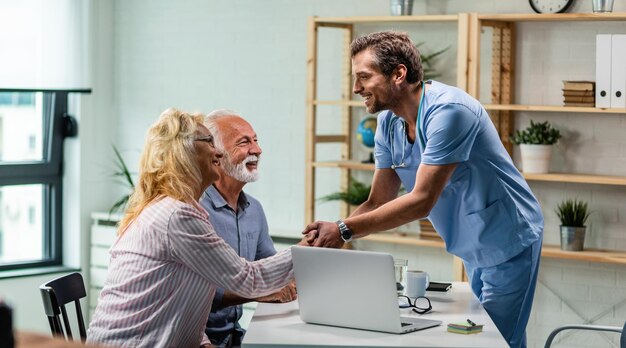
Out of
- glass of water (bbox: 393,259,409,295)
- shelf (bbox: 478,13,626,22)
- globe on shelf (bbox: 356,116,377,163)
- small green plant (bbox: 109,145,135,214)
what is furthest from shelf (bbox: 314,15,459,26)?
glass of water (bbox: 393,259,409,295)

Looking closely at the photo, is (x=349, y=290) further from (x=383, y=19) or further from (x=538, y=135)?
(x=383, y=19)

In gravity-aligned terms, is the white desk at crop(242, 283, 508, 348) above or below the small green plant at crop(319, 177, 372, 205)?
below

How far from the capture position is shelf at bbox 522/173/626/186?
458 centimetres

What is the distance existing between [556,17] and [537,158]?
2.21ft

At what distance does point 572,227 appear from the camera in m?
4.71

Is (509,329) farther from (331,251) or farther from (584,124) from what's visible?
(584,124)

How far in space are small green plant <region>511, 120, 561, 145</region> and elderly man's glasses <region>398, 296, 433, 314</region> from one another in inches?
74.2

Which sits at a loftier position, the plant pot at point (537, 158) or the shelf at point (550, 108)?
the shelf at point (550, 108)

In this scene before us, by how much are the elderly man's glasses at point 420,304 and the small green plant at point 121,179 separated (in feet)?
10.3

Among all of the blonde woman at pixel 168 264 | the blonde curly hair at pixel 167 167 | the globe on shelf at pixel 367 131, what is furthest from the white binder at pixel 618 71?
the blonde curly hair at pixel 167 167

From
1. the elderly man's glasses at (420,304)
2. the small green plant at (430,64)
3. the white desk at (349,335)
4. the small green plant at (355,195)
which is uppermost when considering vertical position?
the small green plant at (430,64)

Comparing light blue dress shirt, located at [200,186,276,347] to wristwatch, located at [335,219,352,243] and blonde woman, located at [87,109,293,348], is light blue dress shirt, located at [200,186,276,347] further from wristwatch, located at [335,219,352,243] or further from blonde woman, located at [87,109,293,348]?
wristwatch, located at [335,219,352,243]

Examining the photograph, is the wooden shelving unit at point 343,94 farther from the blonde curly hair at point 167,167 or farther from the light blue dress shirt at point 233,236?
the blonde curly hair at point 167,167

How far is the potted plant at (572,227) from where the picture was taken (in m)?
4.72
